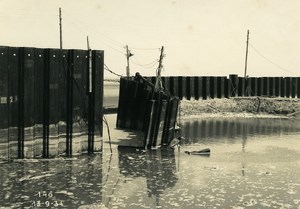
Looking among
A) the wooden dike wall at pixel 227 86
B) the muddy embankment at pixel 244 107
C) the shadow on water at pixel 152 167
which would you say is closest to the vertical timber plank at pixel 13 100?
the shadow on water at pixel 152 167

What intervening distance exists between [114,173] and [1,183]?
7.60 ft

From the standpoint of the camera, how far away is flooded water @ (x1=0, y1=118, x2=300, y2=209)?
700 centimetres

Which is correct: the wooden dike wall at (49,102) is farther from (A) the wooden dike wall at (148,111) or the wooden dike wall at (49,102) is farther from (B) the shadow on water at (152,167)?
(A) the wooden dike wall at (148,111)

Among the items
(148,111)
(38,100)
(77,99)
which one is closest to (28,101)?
(38,100)

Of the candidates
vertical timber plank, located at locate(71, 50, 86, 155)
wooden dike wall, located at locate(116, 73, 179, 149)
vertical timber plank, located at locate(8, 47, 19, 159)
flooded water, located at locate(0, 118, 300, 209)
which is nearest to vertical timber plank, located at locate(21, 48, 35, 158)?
vertical timber plank, located at locate(8, 47, 19, 159)

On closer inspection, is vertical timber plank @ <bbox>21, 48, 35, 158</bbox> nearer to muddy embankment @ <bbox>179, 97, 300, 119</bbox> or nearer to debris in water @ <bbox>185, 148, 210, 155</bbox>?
debris in water @ <bbox>185, 148, 210, 155</bbox>

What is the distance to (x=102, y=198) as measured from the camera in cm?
715

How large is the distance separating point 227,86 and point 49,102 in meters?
21.8

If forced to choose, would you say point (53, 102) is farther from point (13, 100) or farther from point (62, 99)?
point (13, 100)

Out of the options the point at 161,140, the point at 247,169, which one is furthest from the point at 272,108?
the point at 247,169

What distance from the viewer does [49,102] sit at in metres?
10.3

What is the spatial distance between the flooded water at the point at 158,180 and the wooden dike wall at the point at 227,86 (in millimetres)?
13530

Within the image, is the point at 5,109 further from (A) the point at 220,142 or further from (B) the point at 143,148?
(A) the point at 220,142

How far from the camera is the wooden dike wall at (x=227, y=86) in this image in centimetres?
2791
